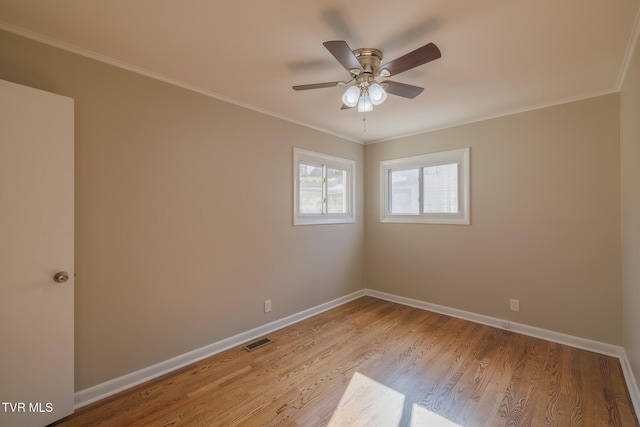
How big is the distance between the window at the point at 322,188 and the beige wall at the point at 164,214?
193mm

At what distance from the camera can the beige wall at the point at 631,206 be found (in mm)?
1834

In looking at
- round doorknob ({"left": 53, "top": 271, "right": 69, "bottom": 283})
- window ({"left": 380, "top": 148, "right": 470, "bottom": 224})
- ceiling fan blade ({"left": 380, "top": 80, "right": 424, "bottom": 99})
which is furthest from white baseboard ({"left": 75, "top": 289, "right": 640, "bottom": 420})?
ceiling fan blade ({"left": 380, "top": 80, "right": 424, "bottom": 99})

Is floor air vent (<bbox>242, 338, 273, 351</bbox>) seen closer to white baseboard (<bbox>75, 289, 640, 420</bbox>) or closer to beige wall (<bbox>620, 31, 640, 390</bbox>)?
white baseboard (<bbox>75, 289, 640, 420</bbox>)

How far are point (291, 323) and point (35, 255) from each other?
2.36 meters

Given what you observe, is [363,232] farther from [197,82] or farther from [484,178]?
[197,82]

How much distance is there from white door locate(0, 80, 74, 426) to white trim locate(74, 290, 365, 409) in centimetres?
17

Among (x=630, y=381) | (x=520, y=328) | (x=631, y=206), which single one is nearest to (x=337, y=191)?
(x=520, y=328)

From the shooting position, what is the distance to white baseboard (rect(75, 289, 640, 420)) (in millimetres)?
1979

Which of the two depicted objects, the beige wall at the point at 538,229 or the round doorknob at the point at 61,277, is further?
the beige wall at the point at 538,229

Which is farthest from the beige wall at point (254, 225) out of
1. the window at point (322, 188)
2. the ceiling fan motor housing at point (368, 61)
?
the ceiling fan motor housing at point (368, 61)

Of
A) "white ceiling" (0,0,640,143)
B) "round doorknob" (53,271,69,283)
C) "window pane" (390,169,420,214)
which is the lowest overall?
"round doorknob" (53,271,69,283)

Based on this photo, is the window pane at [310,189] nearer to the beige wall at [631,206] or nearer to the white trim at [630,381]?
the beige wall at [631,206]

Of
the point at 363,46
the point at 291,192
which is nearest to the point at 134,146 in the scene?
the point at 291,192

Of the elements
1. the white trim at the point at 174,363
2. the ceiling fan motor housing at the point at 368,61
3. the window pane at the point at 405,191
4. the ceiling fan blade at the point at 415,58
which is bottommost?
the white trim at the point at 174,363
